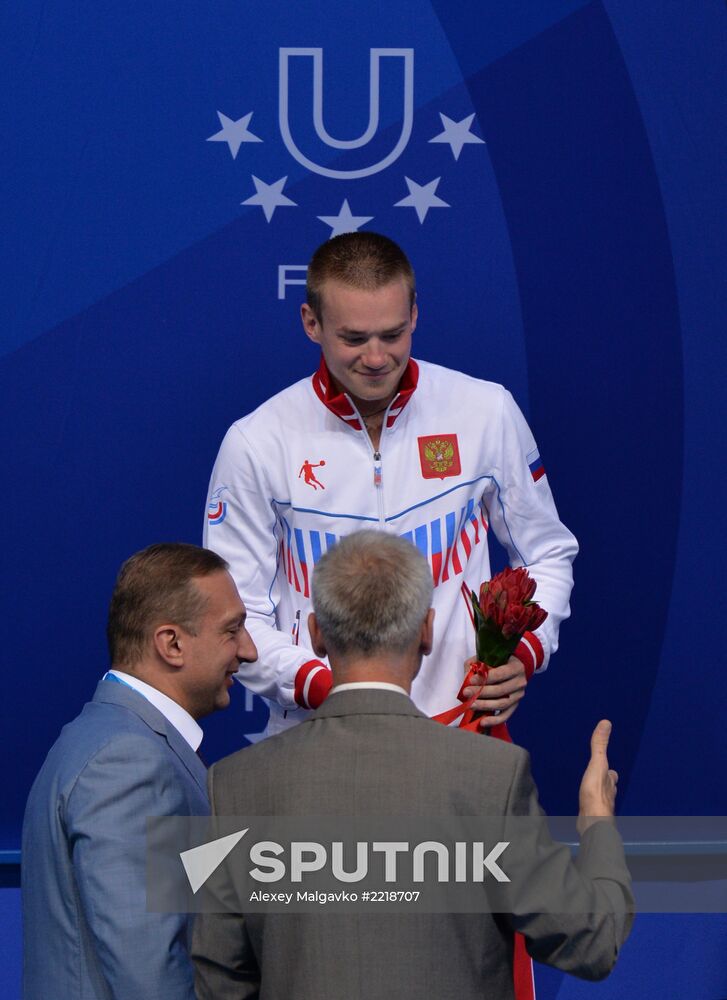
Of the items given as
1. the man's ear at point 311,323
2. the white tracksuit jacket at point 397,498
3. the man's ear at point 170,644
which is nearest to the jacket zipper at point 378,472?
the white tracksuit jacket at point 397,498

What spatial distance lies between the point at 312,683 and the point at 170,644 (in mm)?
532

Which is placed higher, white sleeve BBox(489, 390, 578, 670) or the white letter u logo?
the white letter u logo

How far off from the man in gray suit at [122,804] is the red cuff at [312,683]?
47cm

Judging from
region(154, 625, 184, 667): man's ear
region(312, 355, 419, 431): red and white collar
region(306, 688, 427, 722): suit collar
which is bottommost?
region(306, 688, 427, 722): suit collar

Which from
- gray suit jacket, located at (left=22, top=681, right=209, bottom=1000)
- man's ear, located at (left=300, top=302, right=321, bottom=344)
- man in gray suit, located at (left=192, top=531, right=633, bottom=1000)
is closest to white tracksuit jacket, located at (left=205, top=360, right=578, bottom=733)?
man's ear, located at (left=300, top=302, right=321, bottom=344)

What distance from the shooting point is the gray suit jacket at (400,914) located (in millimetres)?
1767

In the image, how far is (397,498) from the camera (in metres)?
2.81

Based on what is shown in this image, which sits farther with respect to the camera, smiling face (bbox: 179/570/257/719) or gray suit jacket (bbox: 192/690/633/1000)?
smiling face (bbox: 179/570/257/719)

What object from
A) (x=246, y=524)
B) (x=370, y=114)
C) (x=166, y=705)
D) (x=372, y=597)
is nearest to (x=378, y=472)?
(x=246, y=524)

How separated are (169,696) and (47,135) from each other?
6.34 feet

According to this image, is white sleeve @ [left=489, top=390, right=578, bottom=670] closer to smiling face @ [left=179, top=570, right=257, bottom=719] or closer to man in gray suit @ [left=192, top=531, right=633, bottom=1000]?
smiling face @ [left=179, top=570, right=257, bottom=719]

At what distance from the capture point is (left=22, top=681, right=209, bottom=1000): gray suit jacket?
189 cm

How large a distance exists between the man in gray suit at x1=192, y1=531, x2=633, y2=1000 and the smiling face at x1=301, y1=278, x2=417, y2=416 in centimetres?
89

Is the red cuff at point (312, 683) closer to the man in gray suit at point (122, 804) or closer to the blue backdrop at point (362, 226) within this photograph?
the man in gray suit at point (122, 804)
